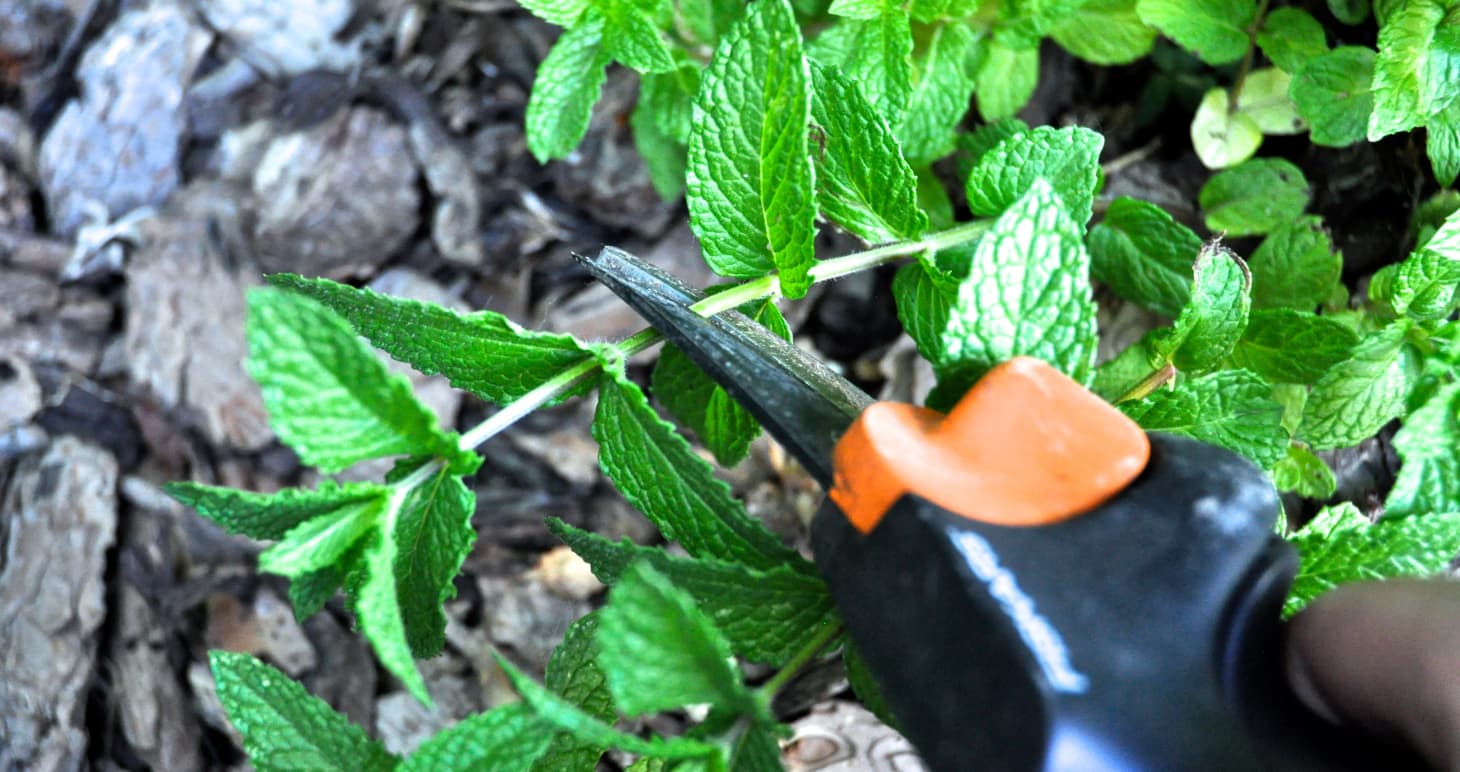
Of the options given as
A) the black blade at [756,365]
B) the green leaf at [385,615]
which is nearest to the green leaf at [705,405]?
the black blade at [756,365]

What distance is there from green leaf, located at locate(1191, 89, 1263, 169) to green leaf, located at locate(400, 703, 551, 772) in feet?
2.90

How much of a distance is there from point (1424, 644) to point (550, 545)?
96cm

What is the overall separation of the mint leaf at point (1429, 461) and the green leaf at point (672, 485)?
1.45ft

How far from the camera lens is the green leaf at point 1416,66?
2.78ft

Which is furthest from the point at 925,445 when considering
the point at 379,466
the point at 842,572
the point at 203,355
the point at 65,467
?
the point at 65,467

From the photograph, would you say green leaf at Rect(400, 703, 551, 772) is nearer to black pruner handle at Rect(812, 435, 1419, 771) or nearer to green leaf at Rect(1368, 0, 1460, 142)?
black pruner handle at Rect(812, 435, 1419, 771)

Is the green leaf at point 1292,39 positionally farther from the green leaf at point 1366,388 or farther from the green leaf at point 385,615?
the green leaf at point 385,615

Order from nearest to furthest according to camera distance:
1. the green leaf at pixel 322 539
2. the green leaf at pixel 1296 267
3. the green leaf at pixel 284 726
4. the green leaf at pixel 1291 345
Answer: the green leaf at pixel 322 539, the green leaf at pixel 284 726, the green leaf at pixel 1291 345, the green leaf at pixel 1296 267

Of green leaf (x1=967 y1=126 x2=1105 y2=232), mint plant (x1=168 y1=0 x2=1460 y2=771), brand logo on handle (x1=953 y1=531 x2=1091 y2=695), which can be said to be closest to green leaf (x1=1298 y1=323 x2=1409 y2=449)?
mint plant (x1=168 y1=0 x2=1460 y2=771)

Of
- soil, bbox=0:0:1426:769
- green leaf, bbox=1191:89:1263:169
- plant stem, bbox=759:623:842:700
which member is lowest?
soil, bbox=0:0:1426:769

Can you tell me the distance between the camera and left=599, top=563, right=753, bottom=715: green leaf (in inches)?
23.4

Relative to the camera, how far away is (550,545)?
4.34ft

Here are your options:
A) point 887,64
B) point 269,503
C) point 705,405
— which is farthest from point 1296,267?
point 269,503

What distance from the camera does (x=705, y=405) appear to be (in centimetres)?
98
